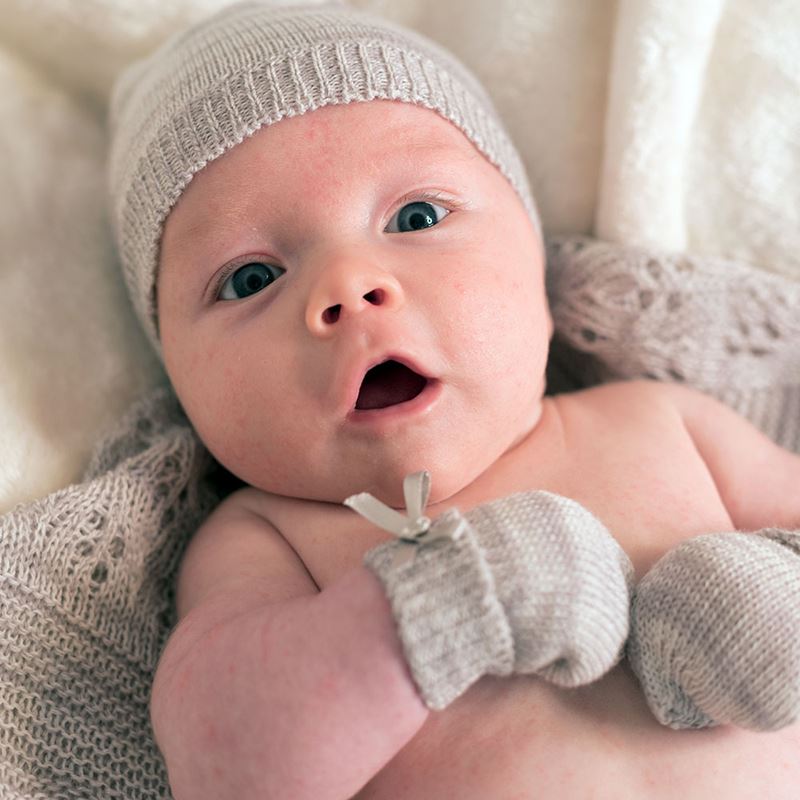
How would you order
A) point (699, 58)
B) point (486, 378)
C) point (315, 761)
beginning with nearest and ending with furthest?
point (315, 761)
point (486, 378)
point (699, 58)

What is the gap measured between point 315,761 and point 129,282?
99 cm

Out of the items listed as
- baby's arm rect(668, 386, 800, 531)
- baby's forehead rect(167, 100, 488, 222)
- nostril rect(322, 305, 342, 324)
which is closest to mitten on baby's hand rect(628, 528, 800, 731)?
baby's arm rect(668, 386, 800, 531)

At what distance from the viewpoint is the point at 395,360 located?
1.23 metres

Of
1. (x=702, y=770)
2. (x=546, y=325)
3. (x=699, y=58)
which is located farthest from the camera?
(x=699, y=58)

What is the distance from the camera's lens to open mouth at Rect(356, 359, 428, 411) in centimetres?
129

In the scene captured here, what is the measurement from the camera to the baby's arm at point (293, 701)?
3.23 feet

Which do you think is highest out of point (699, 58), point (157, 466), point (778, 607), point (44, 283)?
point (699, 58)

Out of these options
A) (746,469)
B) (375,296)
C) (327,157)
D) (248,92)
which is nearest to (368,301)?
(375,296)

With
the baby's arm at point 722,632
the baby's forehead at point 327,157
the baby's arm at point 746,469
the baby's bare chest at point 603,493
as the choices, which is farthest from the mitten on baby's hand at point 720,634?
the baby's forehead at point 327,157

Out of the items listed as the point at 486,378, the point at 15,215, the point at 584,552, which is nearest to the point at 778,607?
the point at 584,552

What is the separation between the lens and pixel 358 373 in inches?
46.8

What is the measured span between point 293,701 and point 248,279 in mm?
656

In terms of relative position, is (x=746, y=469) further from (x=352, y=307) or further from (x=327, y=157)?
(x=327, y=157)

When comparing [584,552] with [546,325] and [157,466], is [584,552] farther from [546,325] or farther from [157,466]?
[157,466]
